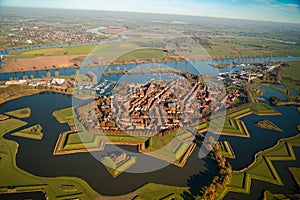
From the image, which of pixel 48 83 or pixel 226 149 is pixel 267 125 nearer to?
pixel 226 149

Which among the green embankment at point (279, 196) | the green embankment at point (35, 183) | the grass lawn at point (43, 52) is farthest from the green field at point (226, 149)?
the grass lawn at point (43, 52)

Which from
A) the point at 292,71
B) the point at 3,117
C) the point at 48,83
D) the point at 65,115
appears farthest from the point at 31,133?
the point at 292,71

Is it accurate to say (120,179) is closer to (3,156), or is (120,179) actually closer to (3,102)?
(3,156)

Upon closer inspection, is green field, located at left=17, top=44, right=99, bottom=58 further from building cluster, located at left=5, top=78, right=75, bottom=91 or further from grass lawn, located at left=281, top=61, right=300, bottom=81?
grass lawn, located at left=281, top=61, right=300, bottom=81

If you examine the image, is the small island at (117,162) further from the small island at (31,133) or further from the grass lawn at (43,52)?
the grass lawn at (43,52)

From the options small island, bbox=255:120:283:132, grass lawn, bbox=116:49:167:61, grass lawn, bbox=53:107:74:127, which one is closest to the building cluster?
grass lawn, bbox=53:107:74:127
